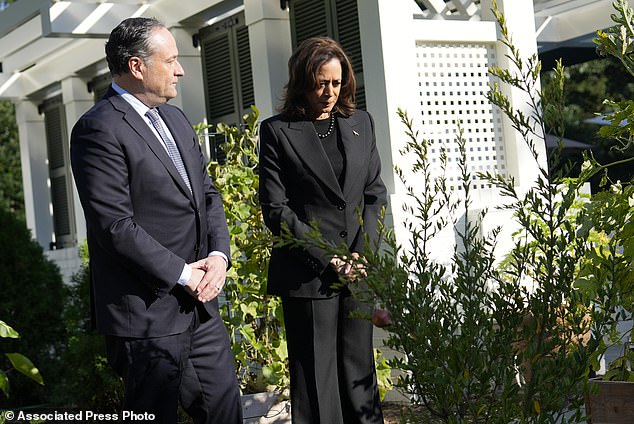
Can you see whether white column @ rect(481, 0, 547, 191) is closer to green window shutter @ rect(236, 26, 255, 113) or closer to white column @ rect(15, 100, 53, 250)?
green window shutter @ rect(236, 26, 255, 113)

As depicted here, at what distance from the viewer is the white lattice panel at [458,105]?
22.1 feet

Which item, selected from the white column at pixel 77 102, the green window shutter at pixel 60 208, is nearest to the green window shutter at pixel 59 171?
the green window shutter at pixel 60 208

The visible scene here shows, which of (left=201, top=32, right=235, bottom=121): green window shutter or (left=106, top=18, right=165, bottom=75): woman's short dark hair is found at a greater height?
(left=201, top=32, right=235, bottom=121): green window shutter

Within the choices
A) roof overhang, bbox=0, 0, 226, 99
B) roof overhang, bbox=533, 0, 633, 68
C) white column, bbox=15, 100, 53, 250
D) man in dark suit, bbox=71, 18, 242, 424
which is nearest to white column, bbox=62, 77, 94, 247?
roof overhang, bbox=0, 0, 226, 99

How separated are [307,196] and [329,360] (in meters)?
0.65

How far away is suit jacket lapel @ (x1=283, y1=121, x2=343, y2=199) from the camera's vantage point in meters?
3.93

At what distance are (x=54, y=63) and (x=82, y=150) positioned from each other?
32.8 feet

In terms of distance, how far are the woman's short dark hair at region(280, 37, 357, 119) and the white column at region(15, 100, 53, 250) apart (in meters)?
9.94

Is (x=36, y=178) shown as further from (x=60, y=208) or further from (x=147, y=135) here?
(x=147, y=135)

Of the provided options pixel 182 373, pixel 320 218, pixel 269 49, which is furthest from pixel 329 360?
pixel 269 49

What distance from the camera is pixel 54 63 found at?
501 inches

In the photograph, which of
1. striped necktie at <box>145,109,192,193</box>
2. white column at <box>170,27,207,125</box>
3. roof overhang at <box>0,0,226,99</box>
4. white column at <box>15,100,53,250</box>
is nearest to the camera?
striped necktie at <box>145,109,192,193</box>

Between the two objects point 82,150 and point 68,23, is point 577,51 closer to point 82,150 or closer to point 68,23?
point 68,23

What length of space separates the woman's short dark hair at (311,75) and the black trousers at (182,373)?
3.35ft
